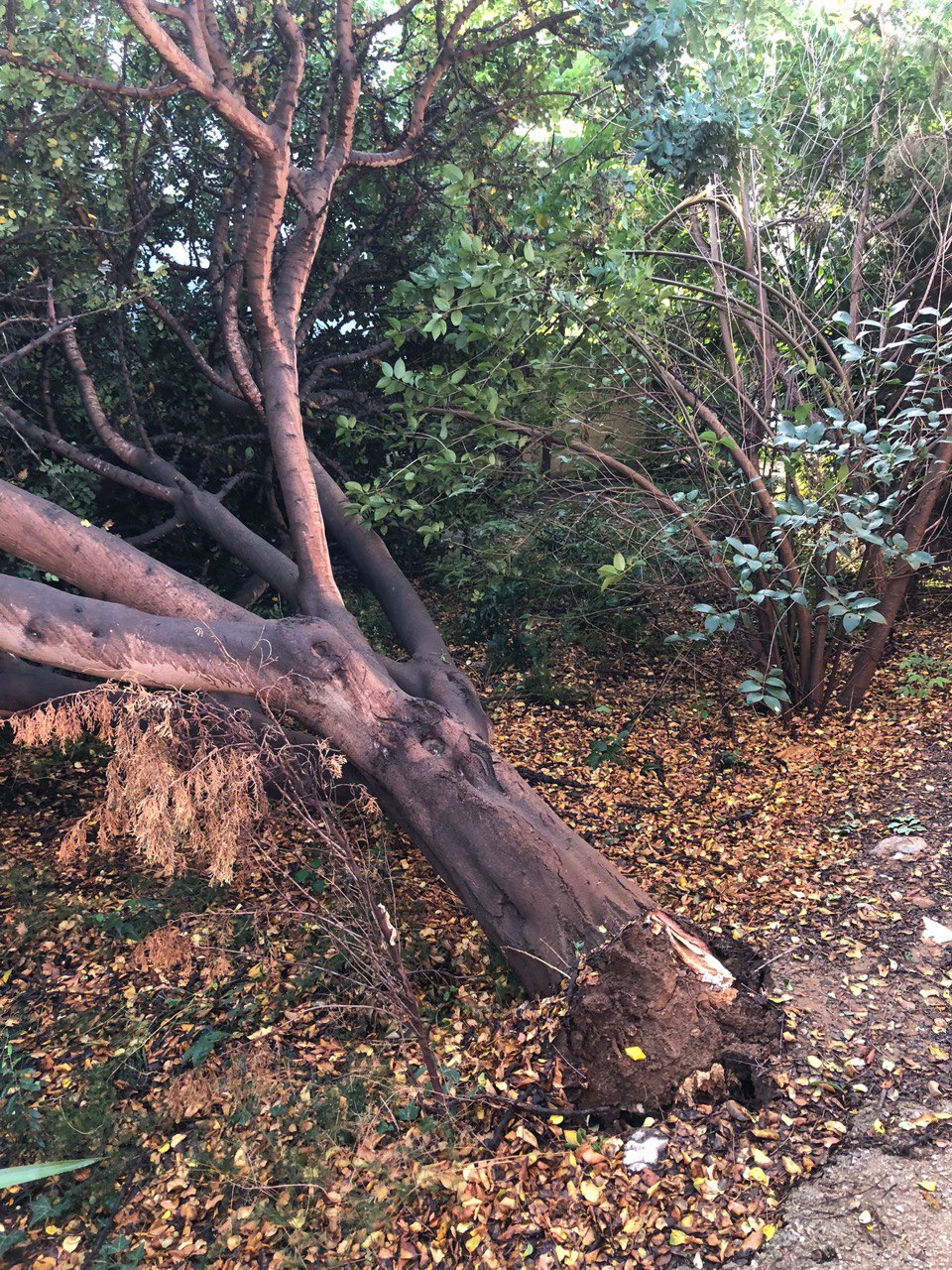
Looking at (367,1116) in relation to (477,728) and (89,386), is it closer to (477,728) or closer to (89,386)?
(477,728)

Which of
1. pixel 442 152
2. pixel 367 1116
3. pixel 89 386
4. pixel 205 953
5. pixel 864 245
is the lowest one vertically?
pixel 367 1116

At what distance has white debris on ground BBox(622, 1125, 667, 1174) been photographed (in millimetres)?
2445

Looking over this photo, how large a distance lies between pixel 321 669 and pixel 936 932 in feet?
8.23

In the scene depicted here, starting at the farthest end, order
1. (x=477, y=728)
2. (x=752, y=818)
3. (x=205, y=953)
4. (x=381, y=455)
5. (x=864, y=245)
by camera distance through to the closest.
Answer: (x=381, y=455)
(x=864, y=245)
(x=752, y=818)
(x=477, y=728)
(x=205, y=953)

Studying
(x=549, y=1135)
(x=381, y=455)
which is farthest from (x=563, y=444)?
(x=549, y=1135)

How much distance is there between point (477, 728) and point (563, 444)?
5.61 ft

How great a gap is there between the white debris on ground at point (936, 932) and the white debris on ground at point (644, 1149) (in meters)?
1.36

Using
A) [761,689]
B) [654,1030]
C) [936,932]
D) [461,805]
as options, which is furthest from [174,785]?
[936,932]

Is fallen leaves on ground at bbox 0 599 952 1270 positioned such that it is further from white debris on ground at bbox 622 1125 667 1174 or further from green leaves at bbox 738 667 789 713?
green leaves at bbox 738 667 789 713

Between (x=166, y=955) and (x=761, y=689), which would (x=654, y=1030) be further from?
(x=166, y=955)

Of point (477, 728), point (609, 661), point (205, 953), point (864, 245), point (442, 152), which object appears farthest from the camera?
point (609, 661)

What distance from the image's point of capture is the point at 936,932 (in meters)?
3.22

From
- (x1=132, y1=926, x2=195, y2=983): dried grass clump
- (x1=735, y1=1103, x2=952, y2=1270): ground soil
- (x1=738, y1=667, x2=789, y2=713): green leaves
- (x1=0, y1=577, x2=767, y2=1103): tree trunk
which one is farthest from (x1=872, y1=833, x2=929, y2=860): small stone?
(x1=132, y1=926, x2=195, y2=983): dried grass clump

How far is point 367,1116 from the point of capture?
2.66 m
